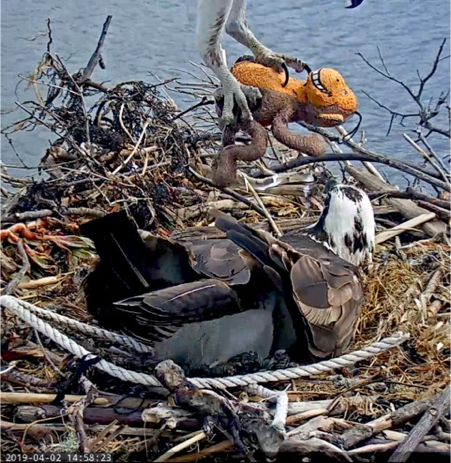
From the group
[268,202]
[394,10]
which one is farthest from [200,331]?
[394,10]

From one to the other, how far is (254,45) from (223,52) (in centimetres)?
15

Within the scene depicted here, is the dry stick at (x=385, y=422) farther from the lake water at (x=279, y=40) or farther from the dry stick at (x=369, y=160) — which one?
the lake water at (x=279, y=40)

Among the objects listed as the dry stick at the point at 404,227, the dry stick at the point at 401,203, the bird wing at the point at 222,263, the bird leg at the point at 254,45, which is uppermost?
the bird leg at the point at 254,45

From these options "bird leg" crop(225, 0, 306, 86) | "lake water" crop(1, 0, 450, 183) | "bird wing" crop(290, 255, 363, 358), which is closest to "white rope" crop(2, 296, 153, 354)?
"bird wing" crop(290, 255, 363, 358)

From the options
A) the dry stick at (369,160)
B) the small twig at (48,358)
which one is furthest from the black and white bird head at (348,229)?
the small twig at (48,358)

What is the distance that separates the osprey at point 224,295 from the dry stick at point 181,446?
0.82ft

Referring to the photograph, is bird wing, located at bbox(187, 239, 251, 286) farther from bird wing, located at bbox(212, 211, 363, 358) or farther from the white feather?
the white feather

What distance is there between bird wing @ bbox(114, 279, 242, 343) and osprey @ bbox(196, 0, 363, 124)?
348 mm

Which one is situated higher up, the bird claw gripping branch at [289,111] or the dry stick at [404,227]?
the bird claw gripping branch at [289,111]

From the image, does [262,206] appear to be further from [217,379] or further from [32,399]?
[32,399]

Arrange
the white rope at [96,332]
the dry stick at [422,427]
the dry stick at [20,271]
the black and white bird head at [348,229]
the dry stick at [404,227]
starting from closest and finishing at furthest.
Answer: the dry stick at [422,427], the white rope at [96,332], the dry stick at [20,271], the black and white bird head at [348,229], the dry stick at [404,227]

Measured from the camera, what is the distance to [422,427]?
60.9 inches

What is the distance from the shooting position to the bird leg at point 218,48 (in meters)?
1.49

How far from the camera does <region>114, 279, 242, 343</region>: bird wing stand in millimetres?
1637
